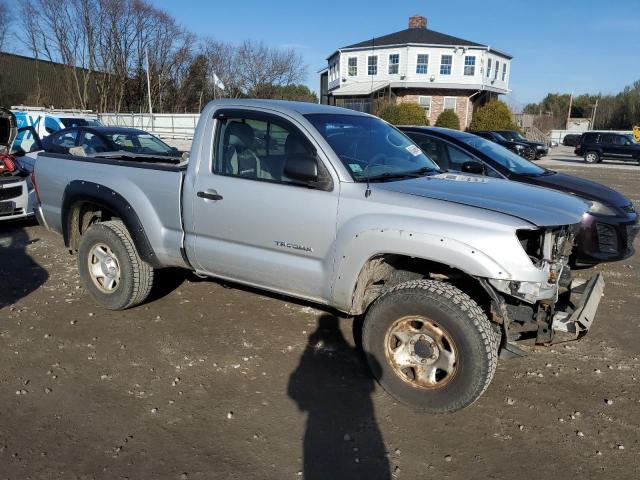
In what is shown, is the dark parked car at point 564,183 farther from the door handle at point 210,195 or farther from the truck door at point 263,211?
the door handle at point 210,195

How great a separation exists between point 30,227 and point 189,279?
429 centimetres

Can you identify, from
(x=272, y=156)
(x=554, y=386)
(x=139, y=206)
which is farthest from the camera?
(x=139, y=206)

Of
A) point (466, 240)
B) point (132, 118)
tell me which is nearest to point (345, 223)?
point (466, 240)

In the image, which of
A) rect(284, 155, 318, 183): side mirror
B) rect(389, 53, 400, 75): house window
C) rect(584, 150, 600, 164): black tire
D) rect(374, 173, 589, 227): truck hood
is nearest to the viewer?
rect(374, 173, 589, 227): truck hood

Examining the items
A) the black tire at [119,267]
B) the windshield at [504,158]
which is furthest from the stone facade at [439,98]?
the black tire at [119,267]

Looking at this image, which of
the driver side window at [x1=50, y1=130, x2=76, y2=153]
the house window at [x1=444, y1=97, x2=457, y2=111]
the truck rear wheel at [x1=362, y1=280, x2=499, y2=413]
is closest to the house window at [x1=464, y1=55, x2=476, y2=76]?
the house window at [x1=444, y1=97, x2=457, y2=111]

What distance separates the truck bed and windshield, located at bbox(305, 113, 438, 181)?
1315 millimetres

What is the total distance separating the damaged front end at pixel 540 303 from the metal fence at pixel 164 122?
30123mm

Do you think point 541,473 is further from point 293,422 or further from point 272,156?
point 272,156

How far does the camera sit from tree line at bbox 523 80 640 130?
63906 mm

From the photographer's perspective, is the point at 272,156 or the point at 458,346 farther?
the point at 272,156

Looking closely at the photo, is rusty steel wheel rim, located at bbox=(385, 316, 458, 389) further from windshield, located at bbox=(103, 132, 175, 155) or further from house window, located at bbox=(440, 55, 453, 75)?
house window, located at bbox=(440, 55, 453, 75)

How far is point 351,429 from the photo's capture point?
10.4 feet

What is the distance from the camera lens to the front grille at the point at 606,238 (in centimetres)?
581
